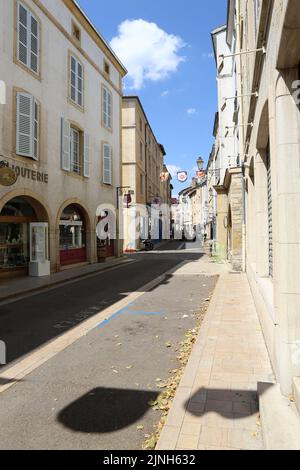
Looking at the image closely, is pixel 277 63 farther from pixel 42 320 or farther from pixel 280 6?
pixel 42 320

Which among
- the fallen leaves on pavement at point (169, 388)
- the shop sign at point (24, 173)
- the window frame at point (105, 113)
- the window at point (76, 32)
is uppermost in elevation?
the window at point (76, 32)

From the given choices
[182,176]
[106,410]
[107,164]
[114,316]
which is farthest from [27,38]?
[182,176]

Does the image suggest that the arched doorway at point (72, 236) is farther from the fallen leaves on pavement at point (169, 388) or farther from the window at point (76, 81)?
the fallen leaves on pavement at point (169, 388)

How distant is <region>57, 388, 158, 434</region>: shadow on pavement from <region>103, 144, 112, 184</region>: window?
718 inches

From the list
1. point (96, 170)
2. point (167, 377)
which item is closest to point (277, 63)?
point (167, 377)

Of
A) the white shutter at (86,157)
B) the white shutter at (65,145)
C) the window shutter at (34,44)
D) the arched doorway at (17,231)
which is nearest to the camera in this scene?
the arched doorway at (17,231)

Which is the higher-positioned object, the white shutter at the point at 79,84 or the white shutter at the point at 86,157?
the white shutter at the point at 79,84

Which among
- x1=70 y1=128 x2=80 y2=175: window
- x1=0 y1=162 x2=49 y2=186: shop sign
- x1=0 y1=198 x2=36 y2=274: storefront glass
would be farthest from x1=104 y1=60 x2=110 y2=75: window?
x1=0 y1=198 x2=36 y2=274: storefront glass

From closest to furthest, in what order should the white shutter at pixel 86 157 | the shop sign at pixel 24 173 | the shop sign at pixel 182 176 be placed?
1. the shop sign at pixel 24 173
2. the white shutter at pixel 86 157
3. the shop sign at pixel 182 176

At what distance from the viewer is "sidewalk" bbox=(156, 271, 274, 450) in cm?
296

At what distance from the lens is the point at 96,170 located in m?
20.5

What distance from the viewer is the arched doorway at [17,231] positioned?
13.8 metres

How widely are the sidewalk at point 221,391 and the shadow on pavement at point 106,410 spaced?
1.43 ft

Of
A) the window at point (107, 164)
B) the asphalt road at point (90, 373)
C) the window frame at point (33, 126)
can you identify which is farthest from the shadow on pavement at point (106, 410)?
the window at point (107, 164)
